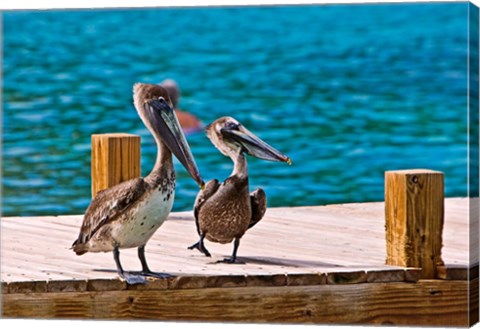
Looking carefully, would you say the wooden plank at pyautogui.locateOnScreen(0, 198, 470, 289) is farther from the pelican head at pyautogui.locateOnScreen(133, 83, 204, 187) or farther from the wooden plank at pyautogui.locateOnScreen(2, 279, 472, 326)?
the pelican head at pyautogui.locateOnScreen(133, 83, 204, 187)

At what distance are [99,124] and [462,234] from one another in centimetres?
802

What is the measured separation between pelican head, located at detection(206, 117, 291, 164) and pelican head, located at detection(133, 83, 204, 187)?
41cm

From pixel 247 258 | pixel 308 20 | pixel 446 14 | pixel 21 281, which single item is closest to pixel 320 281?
pixel 247 258

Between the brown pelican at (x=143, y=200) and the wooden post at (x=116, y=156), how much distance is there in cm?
138

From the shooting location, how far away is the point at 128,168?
10836mm

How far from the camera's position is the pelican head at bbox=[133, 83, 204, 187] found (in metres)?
9.32

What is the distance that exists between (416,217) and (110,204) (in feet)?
5.87

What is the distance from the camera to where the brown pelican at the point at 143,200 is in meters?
9.12

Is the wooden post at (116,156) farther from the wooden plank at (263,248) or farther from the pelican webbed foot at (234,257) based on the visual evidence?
the pelican webbed foot at (234,257)

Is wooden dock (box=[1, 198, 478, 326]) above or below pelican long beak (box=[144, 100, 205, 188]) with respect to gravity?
below

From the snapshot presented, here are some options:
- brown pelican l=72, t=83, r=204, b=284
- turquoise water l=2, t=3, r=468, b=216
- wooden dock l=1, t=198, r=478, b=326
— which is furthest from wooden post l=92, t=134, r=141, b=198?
turquoise water l=2, t=3, r=468, b=216

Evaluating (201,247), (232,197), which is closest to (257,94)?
(201,247)

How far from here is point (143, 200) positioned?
9117 millimetres

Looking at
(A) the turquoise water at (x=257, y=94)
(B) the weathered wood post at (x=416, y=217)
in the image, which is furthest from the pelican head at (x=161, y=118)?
(A) the turquoise water at (x=257, y=94)
